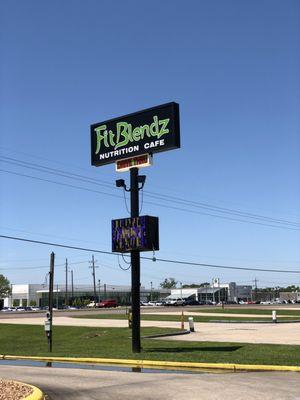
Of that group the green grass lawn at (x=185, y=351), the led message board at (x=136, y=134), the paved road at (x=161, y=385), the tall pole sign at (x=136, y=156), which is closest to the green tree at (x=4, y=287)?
the green grass lawn at (x=185, y=351)

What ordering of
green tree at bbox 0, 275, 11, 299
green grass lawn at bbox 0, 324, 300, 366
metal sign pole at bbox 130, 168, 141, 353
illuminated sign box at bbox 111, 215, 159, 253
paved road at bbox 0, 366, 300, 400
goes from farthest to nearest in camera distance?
1. green tree at bbox 0, 275, 11, 299
2. metal sign pole at bbox 130, 168, 141, 353
3. illuminated sign box at bbox 111, 215, 159, 253
4. green grass lawn at bbox 0, 324, 300, 366
5. paved road at bbox 0, 366, 300, 400

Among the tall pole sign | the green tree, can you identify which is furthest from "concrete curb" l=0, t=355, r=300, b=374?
the green tree

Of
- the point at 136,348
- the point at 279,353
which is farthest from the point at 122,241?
the point at 279,353

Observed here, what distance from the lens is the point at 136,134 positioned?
68.9 ft

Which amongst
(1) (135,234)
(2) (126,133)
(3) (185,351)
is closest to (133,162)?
(2) (126,133)

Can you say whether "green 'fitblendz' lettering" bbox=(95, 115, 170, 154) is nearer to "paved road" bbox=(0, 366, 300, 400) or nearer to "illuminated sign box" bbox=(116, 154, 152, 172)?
"illuminated sign box" bbox=(116, 154, 152, 172)

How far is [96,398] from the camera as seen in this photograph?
10.4m

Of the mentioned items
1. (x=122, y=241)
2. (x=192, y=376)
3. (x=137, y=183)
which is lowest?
(x=192, y=376)

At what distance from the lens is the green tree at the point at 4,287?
152750 mm

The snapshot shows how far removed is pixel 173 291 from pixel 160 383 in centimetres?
17252

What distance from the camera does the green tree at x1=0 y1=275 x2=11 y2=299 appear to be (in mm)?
152750

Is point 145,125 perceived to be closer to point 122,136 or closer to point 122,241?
point 122,136

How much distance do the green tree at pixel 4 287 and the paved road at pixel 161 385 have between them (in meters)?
143

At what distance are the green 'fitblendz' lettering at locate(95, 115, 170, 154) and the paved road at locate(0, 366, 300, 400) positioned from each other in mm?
8830
